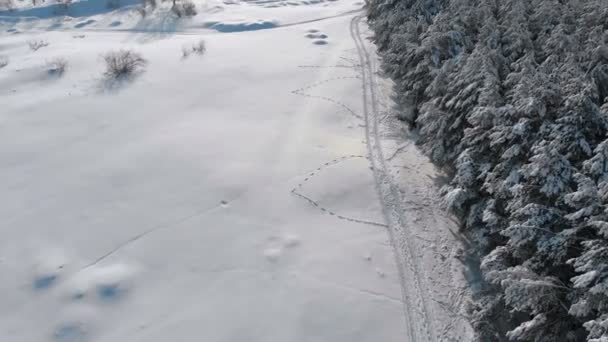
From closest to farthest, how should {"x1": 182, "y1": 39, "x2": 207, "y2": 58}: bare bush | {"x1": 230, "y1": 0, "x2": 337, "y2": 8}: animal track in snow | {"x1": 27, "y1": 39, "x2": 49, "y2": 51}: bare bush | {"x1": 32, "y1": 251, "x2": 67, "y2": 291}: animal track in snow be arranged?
{"x1": 32, "y1": 251, "x2": 67, "y2": 291}: animal track in snow, {"x1": 182, "y1": 39, "x2": 207, "y2": 58}: bare bush, {"x1": 27, "y1": 39, "x2": 49, "y2": 51}: bare bush, {"x1": 230, "y1": 0, "x2": 337, "y2": 8}: animal track in snow

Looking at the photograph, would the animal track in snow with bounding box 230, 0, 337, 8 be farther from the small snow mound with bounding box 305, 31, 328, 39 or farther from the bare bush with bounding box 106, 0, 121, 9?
the small snow mound with bounding box 305, 31, 328, 39

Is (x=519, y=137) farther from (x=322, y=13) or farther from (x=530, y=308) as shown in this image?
(x=322, y=13)

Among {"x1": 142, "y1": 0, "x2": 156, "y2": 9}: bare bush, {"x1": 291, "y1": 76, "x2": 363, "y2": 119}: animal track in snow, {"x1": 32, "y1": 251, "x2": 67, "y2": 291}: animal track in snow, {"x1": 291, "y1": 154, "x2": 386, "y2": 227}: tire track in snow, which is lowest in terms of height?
{"x1": 32, "y1": 251, "x2": 67, "y2": 291}: animal track in snow

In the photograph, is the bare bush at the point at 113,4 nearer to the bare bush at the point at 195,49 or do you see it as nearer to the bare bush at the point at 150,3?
the bare bush at the point at 150,3

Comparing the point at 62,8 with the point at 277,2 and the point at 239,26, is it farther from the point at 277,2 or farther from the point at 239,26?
the point at 277,2

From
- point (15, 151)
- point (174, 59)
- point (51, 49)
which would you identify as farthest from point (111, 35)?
point (15, 151)

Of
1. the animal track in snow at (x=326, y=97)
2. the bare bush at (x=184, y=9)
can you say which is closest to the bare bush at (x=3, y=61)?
the bare bush at (x=184, y=9)

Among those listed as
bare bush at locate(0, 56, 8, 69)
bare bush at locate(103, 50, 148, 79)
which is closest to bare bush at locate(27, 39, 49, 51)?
bare bush at locate(0, 56, 8, 69)
